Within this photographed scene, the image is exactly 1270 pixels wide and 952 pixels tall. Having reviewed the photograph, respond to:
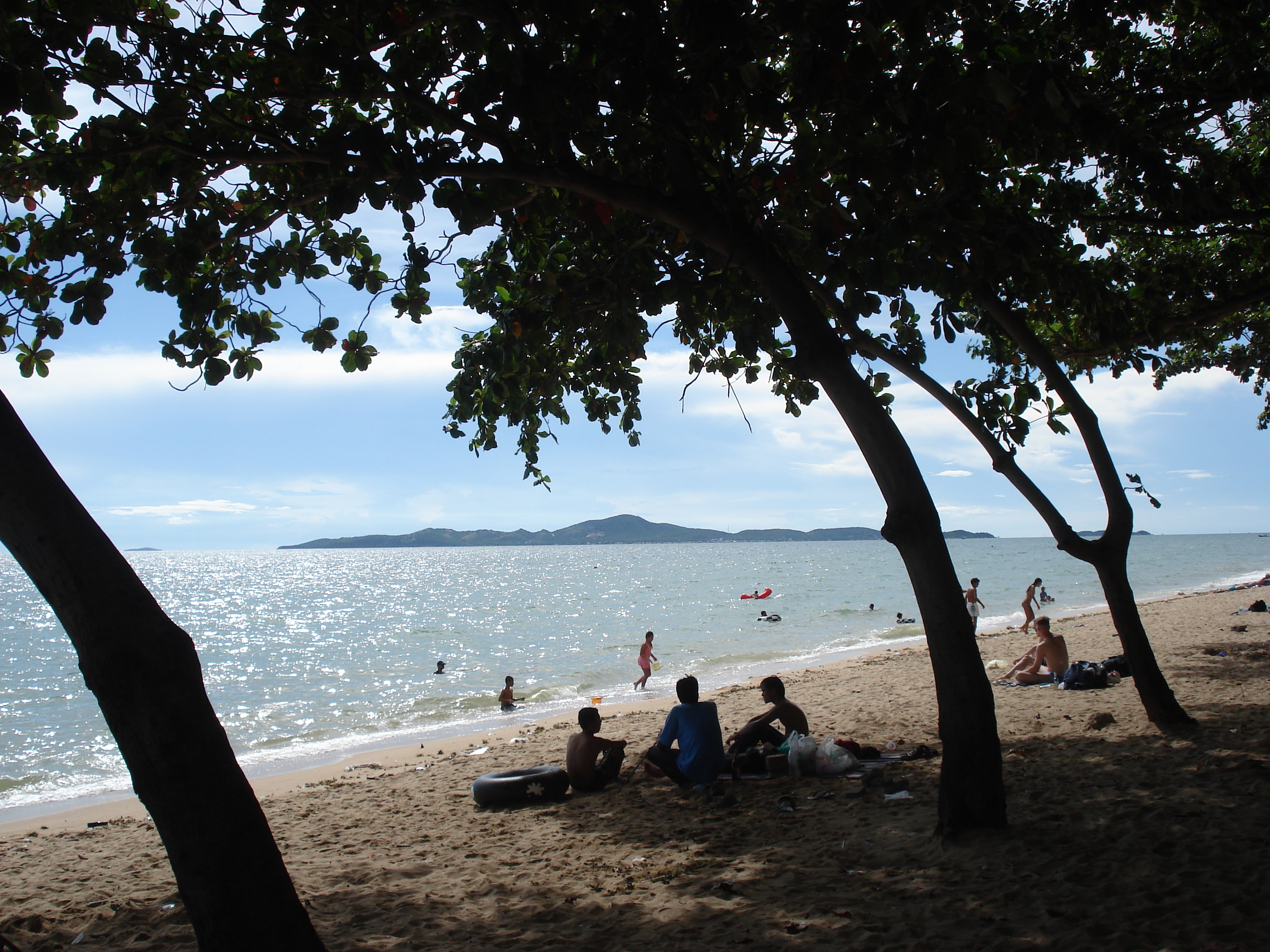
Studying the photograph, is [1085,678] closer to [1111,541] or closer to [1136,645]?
[1136,645]

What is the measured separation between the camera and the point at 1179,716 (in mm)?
6523

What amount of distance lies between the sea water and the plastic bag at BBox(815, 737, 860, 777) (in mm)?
9805

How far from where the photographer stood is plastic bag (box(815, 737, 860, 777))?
6367 millimetres

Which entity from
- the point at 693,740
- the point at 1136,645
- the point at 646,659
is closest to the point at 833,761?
the point at 693,740

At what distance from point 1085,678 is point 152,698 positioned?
31.9ft

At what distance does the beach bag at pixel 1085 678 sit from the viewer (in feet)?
30.5

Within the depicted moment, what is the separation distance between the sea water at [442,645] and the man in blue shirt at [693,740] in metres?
8.73

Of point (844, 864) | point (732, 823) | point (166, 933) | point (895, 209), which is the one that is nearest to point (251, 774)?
point (166, 933)

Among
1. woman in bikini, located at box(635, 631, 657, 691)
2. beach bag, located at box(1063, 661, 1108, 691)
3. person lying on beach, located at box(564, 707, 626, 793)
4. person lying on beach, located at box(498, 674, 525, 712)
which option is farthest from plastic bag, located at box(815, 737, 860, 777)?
woman in bikini, located at box(635, 631, 657, 691)

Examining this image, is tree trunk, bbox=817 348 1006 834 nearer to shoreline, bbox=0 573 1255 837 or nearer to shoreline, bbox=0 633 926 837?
shoreline, bbox=0 573 1255 837

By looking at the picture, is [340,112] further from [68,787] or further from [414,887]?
[68,787]

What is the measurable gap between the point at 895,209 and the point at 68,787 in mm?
13991

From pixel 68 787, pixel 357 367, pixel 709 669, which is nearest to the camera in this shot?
pixel 357 367

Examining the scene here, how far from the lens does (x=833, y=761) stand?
6.40 meters
